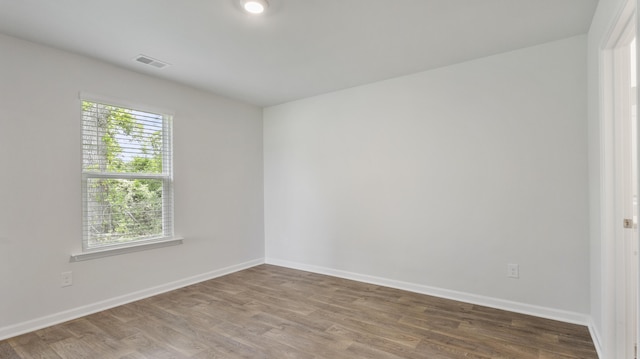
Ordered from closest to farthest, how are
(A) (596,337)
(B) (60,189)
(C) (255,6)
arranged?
(C) (255,6) → (A) (596,337) → (B) (60,189)

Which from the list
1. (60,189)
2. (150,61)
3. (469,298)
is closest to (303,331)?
(469,298)

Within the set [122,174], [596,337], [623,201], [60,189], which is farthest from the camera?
[122,174]

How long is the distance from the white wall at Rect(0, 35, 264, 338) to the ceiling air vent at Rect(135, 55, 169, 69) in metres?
0.35

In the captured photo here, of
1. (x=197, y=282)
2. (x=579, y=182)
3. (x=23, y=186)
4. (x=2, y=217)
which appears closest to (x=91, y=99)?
(x=23, y=186)

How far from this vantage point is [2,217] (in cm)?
247

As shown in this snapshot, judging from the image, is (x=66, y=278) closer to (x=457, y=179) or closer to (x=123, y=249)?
(x=123, y=249)

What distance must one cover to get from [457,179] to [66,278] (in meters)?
3.70

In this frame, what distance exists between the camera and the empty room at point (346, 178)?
2209 millimetres

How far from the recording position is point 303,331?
8.42 ft

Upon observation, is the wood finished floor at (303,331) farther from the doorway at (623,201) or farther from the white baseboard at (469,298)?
the doorway at (623,201)

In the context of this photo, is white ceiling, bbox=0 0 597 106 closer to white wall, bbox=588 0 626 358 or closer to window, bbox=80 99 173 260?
white wall, bbox=588 0 626 358

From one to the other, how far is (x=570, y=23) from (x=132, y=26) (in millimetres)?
3271

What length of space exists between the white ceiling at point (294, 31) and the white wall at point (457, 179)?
13.7 inches

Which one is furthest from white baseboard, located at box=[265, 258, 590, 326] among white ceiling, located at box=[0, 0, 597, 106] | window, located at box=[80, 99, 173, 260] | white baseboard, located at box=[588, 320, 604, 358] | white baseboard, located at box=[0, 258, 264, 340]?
white ceiling, located at box=[0, 0, 597, 106]
